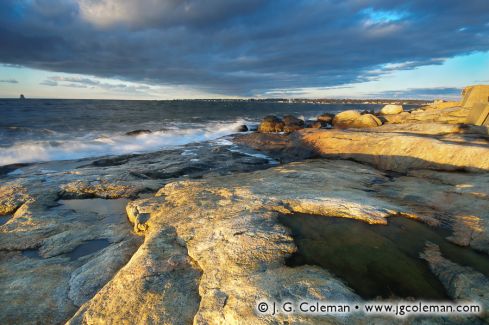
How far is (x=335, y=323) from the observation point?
3.34 metres

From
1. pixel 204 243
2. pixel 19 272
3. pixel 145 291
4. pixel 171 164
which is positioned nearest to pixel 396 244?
pixel 204 243

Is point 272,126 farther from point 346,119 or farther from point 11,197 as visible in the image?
point 11,197

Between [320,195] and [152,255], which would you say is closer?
[152,255]

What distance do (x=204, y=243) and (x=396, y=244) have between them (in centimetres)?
363

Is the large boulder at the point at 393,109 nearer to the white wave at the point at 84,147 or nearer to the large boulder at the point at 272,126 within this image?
the large boulder at the point at 272,126

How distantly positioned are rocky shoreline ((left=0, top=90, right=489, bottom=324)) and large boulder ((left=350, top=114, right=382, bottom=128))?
11.7 metres

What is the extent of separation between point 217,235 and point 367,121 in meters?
23.6

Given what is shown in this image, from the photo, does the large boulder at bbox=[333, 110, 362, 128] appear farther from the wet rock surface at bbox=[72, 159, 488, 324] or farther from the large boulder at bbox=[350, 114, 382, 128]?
the wet rock surface at bbox=[72, 159, 488, 324]

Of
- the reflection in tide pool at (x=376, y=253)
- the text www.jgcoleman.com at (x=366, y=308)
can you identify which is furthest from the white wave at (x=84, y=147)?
the text www.jgcoleman.com at (x=366, y=308)

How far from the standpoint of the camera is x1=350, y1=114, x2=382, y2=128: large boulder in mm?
24750

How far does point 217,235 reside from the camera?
5586 millimetres

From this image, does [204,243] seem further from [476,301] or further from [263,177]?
[263,177]

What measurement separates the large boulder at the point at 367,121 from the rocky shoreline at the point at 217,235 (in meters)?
11.7

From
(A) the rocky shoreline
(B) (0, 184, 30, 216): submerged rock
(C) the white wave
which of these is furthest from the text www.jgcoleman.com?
(C) the white wave
